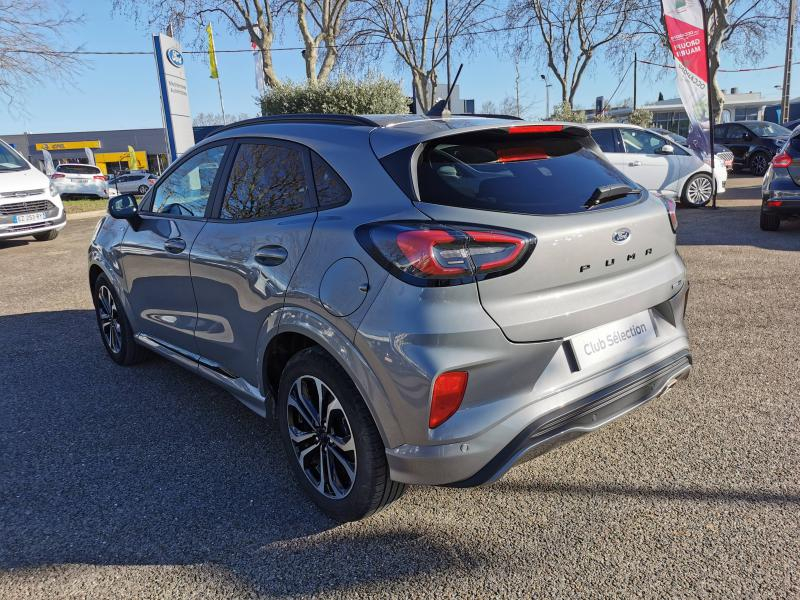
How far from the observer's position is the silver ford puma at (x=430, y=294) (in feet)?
7.11

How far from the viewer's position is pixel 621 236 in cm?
254

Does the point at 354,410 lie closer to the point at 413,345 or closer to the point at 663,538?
the point at 413,345

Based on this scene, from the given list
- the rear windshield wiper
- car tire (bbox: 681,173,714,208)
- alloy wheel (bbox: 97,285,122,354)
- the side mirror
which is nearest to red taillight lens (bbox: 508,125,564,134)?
the rear windshield wiper

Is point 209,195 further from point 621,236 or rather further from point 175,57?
point 175,57

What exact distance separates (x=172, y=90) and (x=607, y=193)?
15.7 metres

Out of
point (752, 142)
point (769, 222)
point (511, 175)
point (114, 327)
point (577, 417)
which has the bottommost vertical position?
point (769, 222)

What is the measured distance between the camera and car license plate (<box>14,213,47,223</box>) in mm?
10539

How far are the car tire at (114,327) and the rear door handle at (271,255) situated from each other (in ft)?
6.86

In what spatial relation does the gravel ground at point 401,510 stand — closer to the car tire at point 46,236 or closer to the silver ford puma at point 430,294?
the silver ford puma at point 430,294

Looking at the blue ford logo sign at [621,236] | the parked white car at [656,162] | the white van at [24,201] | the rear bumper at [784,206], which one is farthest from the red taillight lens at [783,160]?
the white van at [24,201]

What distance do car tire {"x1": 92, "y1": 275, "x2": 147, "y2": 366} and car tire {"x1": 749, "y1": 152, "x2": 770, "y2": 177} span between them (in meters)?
20.8

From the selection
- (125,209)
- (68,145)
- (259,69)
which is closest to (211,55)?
Result: (259,69)

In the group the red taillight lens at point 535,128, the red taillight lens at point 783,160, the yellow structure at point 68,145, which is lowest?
the red taillight lens at point 783,160

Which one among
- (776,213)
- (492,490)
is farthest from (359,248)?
(776,213)
